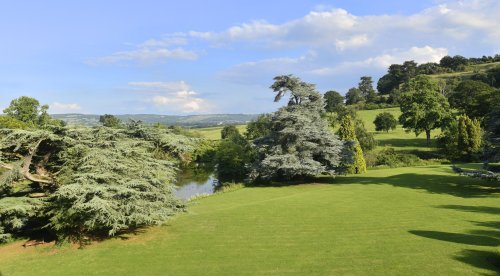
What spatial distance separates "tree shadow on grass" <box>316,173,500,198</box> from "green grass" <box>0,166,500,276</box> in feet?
3.06

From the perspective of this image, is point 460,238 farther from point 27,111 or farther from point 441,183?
point 27,111

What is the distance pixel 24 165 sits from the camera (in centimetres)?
1523

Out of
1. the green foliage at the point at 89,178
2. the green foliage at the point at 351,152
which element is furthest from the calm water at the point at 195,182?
the green foliage at the point at 89,178

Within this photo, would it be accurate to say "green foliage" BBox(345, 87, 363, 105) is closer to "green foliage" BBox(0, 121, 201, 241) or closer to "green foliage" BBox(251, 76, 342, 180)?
"green foliage" BBox(251, 76, 342, 180)

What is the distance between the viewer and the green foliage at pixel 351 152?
100 feet

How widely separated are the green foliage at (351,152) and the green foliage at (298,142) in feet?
3.89

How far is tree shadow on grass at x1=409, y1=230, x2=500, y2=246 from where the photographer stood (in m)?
12.3

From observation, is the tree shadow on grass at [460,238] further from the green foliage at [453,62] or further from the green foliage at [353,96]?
the green foliage at [453,62]

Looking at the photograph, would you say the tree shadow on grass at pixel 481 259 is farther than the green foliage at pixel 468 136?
No

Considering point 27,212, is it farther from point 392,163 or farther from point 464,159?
point 464,159

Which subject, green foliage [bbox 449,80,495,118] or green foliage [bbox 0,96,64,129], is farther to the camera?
green foliage [bbox 0,96,64,129]

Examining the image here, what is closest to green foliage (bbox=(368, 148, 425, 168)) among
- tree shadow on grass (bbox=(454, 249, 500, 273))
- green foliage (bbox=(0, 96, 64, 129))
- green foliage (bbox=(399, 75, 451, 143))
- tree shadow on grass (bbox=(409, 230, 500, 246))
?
green foliage (bbox=(399, 75, 451, 143))

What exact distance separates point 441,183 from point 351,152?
7.74 meters

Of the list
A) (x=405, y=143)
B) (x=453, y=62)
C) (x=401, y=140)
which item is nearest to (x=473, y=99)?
(x=401, y=140)
